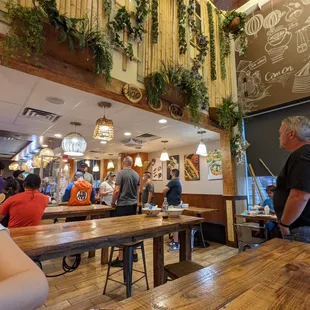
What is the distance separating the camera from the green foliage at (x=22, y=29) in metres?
1.99

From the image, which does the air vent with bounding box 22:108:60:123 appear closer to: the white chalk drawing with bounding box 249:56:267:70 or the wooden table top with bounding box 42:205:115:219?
the wooden table top with bounding box 42:205:115:219

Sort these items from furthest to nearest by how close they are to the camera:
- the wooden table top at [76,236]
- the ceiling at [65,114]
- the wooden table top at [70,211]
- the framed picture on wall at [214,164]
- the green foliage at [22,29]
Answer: the framed picture on wall at [214,164]
the wooden table top at [70,211]
the ceiling at [65,114]
the green foliage at [22,29]
the wooden table top at [76,236]

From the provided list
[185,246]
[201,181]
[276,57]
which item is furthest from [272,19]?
[185,246]

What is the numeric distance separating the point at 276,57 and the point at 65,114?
4546 mm

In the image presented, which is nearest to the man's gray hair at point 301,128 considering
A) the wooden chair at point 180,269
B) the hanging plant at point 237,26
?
the wooden chair at point 180,269

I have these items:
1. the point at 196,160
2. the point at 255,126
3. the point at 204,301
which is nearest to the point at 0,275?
the point at 204,301

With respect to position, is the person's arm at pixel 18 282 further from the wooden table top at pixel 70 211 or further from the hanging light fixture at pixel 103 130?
the wooden table top at pixel 70 211

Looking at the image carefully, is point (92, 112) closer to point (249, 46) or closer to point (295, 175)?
point (295, 175)

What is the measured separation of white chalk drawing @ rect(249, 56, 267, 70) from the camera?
4796mm

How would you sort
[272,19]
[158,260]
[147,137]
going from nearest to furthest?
[158,260], [272,19], [147,137]

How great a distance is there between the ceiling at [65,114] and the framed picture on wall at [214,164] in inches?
17.2

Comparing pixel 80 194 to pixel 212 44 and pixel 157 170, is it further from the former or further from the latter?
pixel 212 44

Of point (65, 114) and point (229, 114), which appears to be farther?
point (229, 114)

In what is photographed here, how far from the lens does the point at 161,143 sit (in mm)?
6141
